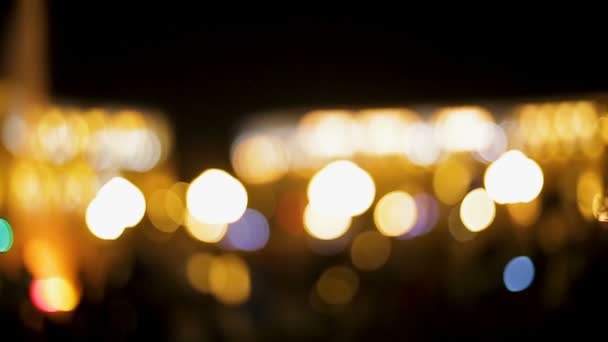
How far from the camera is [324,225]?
1227 inches

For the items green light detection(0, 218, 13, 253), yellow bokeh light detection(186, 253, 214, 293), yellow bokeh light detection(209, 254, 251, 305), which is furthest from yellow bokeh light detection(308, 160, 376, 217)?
green light detection(0, 218, 13, 253)

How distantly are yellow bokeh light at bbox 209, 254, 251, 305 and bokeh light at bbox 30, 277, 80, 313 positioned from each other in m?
2.69

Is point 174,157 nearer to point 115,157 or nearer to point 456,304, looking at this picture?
point 115,157

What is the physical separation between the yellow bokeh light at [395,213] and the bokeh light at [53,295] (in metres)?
13.2

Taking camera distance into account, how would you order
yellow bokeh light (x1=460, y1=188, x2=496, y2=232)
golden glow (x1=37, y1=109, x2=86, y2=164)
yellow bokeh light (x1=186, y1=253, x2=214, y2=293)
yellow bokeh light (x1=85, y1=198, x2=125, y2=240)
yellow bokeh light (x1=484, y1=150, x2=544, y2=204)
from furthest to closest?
1. golden glow (x1=37, y1=109, x2=86, y2=164)
2. yellow bokeh light (x1=85, y1=198, x2=125, y2=240)
3. yellow bokeh light (x1=460, y1=188, x2=496, y2=232)
4. yellow bokeh light (x1=186, y1=253, x2=214, y2=293)
5. yellow bokeh light (x1=484, y1=150, x2=544, y2=204)

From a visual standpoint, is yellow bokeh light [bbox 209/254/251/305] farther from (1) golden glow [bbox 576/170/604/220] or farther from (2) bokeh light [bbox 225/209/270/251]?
(1) golden glow [bbox 576/170/604/220]

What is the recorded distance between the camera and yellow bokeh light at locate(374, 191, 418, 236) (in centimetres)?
2718

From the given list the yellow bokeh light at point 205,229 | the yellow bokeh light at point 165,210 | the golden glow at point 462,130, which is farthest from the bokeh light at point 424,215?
the yellow bokeh light at point 165,210

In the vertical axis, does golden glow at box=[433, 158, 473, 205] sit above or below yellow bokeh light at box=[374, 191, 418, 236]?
above

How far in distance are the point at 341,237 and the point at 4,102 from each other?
736cm

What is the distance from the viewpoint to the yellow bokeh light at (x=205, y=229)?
3098 cm

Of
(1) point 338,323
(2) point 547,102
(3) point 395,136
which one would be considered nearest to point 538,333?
(1) point 338,323

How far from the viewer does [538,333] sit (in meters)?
8.59

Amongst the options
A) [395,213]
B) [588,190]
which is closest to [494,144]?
[395,213]
